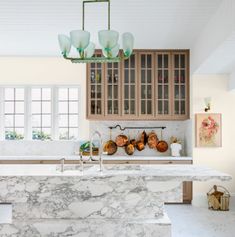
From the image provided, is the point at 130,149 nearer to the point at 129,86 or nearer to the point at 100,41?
the point at 129,86

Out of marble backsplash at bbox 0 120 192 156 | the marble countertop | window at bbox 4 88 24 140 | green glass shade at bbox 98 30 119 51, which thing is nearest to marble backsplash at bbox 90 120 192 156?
marble backsplash at bbox 0 120 192 156

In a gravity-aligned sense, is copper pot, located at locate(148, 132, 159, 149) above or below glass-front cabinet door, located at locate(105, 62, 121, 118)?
below

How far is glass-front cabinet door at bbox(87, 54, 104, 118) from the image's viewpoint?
682 cm

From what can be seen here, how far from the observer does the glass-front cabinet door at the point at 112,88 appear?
6.84 metres

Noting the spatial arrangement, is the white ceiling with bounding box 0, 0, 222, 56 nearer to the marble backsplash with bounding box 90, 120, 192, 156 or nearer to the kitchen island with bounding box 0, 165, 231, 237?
the marble backsplash with bounding box 90, 120, 192, 156

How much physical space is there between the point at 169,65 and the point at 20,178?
3.90 metres

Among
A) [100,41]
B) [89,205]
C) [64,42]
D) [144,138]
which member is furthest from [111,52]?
[144,138]

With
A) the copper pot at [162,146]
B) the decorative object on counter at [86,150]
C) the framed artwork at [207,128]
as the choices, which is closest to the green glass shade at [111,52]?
the framed artwork at [207,128]

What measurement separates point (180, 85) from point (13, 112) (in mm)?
3033

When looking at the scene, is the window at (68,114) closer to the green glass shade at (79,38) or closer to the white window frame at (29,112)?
the white window frame at (29,112)

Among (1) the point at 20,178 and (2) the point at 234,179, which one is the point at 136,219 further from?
(2) the point at 234,179

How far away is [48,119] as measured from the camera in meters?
7.50

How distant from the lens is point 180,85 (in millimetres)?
6840

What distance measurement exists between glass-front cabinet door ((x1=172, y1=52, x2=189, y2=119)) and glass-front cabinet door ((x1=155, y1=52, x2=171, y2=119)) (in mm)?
99
